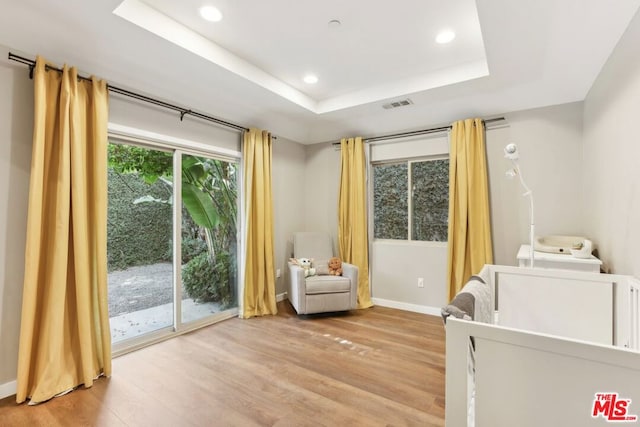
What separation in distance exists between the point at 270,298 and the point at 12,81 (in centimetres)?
299

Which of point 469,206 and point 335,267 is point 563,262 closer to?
point 469,206

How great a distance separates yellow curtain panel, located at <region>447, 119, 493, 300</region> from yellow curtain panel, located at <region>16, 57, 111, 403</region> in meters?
3.38

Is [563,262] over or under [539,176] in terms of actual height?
under

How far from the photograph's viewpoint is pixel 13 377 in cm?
211

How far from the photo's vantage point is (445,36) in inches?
94.7

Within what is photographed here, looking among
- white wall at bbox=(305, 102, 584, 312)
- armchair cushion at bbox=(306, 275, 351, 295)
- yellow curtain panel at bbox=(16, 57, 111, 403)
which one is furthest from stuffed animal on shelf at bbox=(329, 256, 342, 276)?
yellow curtain panel at bbox=(16, 57, 111, 403)

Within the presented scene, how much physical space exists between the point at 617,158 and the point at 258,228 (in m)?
3.27

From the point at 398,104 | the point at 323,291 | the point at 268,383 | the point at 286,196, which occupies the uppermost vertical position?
the point at 398,104

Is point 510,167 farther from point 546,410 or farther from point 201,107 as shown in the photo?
point 201,107

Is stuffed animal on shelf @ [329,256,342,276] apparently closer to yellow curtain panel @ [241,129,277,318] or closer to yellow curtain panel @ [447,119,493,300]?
yellow curtain panel @ [241,129,277,318]

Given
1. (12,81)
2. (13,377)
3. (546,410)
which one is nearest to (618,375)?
(546,410)

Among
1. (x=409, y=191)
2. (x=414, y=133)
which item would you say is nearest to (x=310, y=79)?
(x=414, y=133)

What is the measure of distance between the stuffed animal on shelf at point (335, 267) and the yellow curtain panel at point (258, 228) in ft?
2.43

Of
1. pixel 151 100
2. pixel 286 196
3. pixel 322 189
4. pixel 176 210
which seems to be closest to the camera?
pixel 151 100
